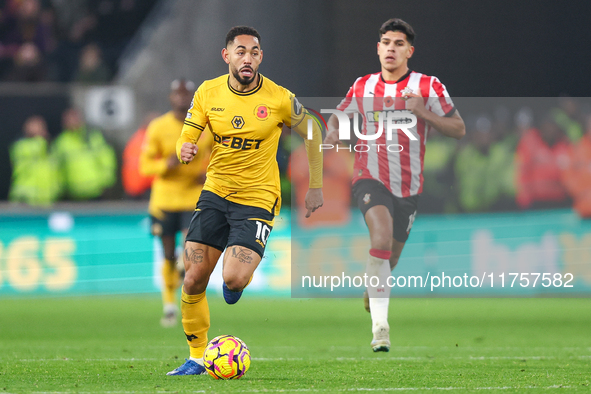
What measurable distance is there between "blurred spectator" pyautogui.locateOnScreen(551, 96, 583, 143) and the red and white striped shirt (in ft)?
13.5

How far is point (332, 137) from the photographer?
7.64 m

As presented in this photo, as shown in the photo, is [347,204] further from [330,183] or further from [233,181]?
[233,181]

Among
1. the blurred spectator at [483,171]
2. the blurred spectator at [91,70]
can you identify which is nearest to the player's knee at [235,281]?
the blurred spectator at [483,171]

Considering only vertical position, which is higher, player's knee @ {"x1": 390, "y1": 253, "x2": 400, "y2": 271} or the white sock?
player's knee @ {"x1": 390, "y1": 253, "x2": 400, "y2": 271}

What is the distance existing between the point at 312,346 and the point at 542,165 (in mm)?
4474

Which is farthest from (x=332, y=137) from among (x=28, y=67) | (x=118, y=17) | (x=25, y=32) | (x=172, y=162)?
(x=118, y=17)

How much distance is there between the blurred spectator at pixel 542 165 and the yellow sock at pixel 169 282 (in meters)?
4.07

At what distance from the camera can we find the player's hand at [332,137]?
24.9 ft

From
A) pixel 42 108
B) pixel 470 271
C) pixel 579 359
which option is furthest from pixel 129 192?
pixel 579 359

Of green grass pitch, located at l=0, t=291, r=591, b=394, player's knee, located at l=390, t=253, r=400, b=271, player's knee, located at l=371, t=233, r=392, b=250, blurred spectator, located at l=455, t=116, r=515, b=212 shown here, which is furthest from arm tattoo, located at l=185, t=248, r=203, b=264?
blurred spectator, located at l=455, t=116, r=515, b=212

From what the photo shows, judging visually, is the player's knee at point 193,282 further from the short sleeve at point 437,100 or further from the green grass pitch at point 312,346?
the short sleeve at point 437,100

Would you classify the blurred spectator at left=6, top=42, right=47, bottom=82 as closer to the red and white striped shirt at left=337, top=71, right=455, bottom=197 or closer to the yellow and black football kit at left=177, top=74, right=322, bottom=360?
the red and white striped shirt at left=337, top=71, right=455, bottom=197

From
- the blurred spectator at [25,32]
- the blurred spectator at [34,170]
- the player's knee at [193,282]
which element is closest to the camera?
the player's knee at [193,282]

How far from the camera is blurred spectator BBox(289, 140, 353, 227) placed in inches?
327
